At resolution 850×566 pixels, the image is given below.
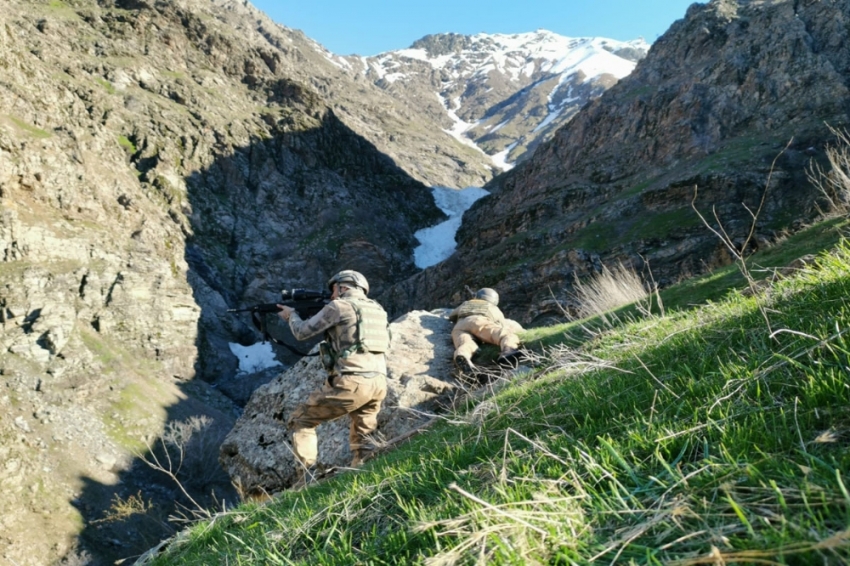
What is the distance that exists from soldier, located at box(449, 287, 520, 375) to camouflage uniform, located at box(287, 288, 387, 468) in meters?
2.90

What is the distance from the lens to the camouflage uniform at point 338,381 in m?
6.33

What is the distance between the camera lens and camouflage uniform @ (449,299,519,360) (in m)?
9.73

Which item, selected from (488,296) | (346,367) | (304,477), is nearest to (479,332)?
(488,296)

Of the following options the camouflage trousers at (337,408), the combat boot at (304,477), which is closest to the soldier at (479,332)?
the camouflage trousers at (337,408)

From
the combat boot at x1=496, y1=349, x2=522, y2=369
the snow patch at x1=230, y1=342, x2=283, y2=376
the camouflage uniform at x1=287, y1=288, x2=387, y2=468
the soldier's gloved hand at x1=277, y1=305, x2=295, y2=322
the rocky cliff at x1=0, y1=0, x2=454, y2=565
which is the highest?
the rocky cliff at x1=0, y1=0, x2=454, y2=565

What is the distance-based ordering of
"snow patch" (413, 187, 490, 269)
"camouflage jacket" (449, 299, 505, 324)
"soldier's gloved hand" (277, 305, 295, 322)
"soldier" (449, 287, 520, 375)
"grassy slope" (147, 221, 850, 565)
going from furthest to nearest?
"snow patch" (413, 187, 490, 269), "camouflage jacket" (449, 299, 505, 324), "soldier" (449, 287, 520, 375), "soldier's gloved hand" (277, 305, 295, 322), "grassy slope" (147, 221, 850, 565)

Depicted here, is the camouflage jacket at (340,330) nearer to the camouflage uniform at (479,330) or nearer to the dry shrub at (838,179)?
the camouflage uniform at (479,330)

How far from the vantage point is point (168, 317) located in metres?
52.7

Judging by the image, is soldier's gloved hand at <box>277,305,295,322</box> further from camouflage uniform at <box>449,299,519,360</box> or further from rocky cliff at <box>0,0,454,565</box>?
rocky cliff at <box>0,0,454,565</box>

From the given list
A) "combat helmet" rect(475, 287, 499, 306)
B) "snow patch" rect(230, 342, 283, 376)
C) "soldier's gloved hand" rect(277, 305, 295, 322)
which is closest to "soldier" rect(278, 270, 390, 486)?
"soldier's gloved hand" rect(277, 305, 295, 322)

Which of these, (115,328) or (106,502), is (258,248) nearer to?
(115,328)

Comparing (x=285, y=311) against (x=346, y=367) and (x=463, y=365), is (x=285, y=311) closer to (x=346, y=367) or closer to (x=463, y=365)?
(x=346, y=367)

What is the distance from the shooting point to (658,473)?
180 centimetres

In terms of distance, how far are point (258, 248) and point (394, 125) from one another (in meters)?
82.0
